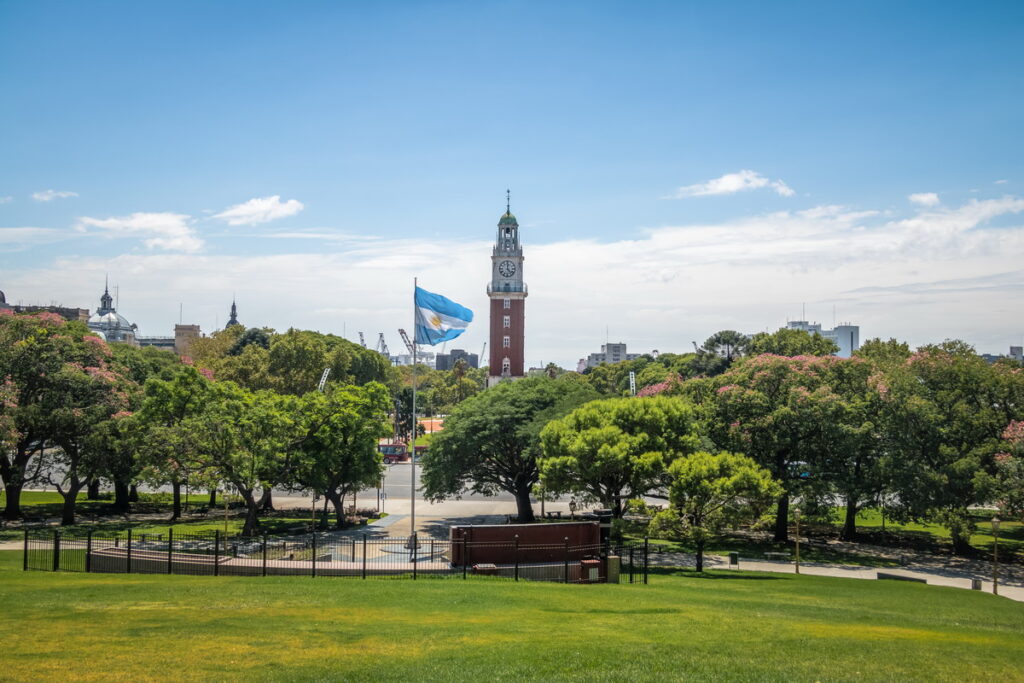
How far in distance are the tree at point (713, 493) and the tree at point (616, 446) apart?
3.09 metres

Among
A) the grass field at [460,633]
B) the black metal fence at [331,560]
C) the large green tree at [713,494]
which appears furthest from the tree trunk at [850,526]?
the grass field at [460,633]

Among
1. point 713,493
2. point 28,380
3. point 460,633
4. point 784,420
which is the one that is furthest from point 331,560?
point 784,420

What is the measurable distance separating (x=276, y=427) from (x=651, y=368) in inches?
3154

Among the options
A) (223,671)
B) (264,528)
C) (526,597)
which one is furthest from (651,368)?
(223,671)

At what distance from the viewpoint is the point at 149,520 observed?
42125 millimetres

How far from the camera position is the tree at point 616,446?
111 ft

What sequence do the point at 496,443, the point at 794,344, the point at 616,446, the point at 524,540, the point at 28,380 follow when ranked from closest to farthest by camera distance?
the point at 524,540, the point at 616,446, the point at 28,380, the point at 496,443, the point at 794,344

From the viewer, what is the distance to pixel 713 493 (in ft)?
96.3

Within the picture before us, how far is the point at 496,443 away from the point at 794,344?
4648cm

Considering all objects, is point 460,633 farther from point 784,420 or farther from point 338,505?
point 784,420

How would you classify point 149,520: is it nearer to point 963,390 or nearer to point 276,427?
point 276,427

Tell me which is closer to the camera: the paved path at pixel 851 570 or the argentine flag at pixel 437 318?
the paved path at pixel 851 570

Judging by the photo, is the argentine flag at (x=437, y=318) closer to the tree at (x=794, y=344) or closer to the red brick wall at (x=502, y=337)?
the tree at (x=794, y=344)

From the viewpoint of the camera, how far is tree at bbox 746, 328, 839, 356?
252 feet
